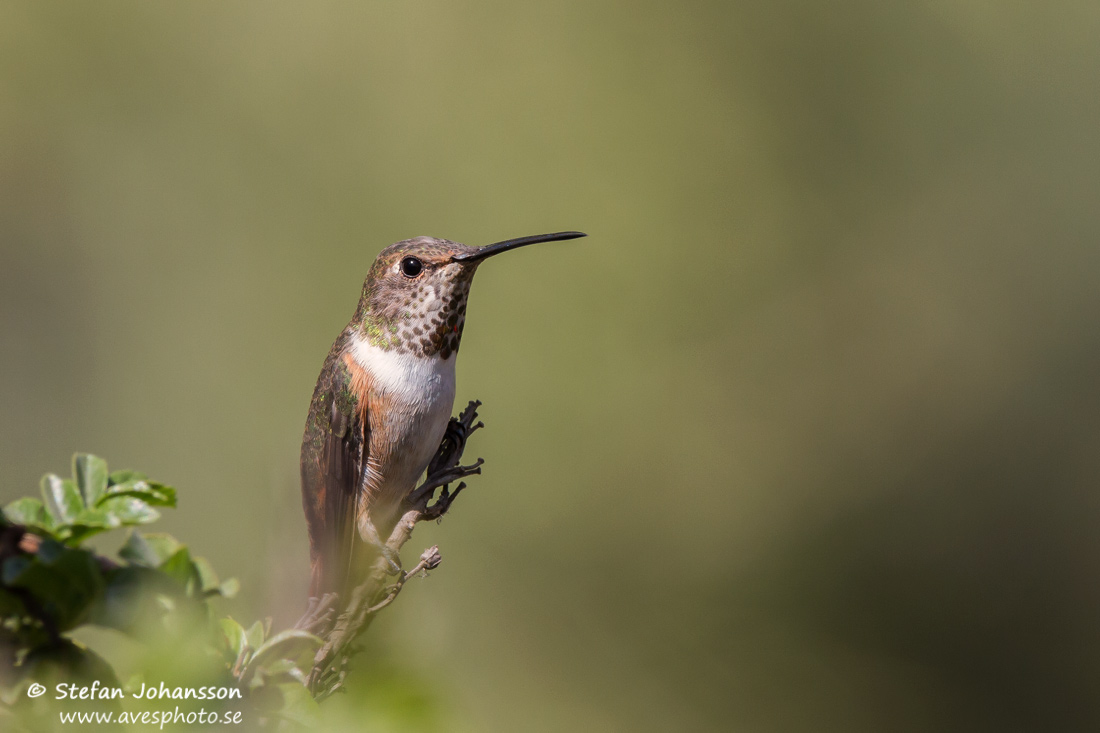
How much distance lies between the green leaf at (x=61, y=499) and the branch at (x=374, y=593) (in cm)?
31

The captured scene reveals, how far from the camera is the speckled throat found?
1.83 metres

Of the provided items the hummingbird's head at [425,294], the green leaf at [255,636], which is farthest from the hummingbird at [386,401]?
the green leaf at [255,636]

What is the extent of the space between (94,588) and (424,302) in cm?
136

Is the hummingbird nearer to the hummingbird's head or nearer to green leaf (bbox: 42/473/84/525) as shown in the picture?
the hummingbird's head

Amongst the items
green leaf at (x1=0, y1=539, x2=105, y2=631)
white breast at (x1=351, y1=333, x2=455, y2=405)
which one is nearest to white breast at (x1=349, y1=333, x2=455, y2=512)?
white breast at (x1=351, y1=333, x2=455, y2=405)

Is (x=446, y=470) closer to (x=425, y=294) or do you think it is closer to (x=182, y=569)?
(x=425, y=294)

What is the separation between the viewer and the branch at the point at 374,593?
0.93 metres

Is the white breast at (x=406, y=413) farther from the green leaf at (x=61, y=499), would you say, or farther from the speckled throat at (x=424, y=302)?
the green leaf at (x=61, y=499)

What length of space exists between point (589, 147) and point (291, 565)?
4554 millimetres

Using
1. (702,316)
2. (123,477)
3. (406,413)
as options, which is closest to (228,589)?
(123,477)

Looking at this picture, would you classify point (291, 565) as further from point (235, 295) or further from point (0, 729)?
point (235, 295)

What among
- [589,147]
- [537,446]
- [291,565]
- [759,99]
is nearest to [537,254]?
[589,147]

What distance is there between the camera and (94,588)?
0.50m

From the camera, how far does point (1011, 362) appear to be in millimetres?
5582
